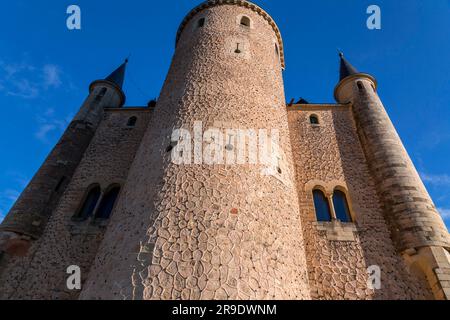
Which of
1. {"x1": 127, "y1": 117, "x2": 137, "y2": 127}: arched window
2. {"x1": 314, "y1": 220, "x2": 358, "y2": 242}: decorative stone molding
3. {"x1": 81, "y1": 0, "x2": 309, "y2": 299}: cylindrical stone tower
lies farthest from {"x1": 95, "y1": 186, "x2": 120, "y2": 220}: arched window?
{"x1": 314, "y1": 220, "x2": 358, "y2": 242}: decorative stone molding

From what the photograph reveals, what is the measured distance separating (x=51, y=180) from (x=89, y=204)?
4.81ft

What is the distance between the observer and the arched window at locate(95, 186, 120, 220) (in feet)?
26.0

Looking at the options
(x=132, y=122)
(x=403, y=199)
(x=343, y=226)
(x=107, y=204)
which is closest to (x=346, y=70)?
(x=403, y=199)

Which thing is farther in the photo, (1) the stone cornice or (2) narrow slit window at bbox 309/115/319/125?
(1) the stone cornice

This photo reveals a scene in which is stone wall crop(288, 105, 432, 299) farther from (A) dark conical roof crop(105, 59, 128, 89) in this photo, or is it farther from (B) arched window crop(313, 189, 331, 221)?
(A) dark conical roof crop(105, 59, 128, 89)

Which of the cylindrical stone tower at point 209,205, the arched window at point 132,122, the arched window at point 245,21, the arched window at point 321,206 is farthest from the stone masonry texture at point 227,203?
the arched window at point 245,21

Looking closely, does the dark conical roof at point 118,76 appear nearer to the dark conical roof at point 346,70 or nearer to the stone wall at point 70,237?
the stone wall at point 70,237

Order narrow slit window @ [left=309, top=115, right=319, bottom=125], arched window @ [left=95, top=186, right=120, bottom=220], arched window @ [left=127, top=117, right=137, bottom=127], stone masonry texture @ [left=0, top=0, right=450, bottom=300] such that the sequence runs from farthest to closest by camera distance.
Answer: arched window @ [left=127, top=117, right=137, bottom=127] < narrow slit window @ [left=309, top=115, right=319, bottom=125] < arched window @ [left=95, top=186, right=120, bottom=220] < stone masonry texture @ [left=0, top=0, right=450, bottom=300]

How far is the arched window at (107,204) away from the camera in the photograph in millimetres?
7911

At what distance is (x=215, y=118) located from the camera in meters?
6.43

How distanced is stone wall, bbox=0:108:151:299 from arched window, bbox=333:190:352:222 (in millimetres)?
6557

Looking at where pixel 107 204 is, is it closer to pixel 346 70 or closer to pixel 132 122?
pixel 132 122

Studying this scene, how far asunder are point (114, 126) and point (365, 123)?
9331mm

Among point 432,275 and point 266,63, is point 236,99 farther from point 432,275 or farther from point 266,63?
point 432,275
